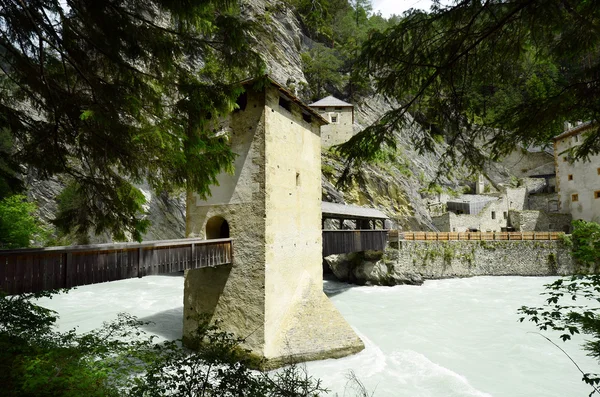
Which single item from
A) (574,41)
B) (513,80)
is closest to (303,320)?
(513,80)

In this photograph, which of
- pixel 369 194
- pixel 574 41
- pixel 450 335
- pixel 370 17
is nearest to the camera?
pixel 574 41

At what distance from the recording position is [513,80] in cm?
394

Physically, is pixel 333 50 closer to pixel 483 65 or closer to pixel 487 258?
pixel 487 258

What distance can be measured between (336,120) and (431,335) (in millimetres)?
21215

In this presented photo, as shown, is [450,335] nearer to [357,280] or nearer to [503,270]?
[357,280]

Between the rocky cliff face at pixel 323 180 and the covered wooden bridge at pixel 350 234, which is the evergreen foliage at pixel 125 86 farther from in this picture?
the rocky cliff face at pixel 323 180

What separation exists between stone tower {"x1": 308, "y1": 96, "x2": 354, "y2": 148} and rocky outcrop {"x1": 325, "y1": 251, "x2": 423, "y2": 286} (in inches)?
485

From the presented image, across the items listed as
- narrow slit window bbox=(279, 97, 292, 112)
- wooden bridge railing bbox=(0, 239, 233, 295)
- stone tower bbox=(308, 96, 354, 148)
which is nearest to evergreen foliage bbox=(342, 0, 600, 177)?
wooden bridge railing bbox=(0, 239, 233, 295)

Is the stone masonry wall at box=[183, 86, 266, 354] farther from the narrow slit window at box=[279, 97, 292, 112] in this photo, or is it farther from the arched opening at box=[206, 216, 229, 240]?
the narrow slit window at box=[279, 97, 292, 112]

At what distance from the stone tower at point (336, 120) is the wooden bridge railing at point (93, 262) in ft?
72.0

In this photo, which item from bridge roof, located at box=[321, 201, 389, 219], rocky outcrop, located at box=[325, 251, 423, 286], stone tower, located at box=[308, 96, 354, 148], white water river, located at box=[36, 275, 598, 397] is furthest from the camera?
Result: stone tower, located at box=[308, 96, 354, 148]

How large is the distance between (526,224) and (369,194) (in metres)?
13.3

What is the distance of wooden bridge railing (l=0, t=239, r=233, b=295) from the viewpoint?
4.73 metres

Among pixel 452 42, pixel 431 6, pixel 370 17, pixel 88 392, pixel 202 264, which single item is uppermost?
pixel 370 17
